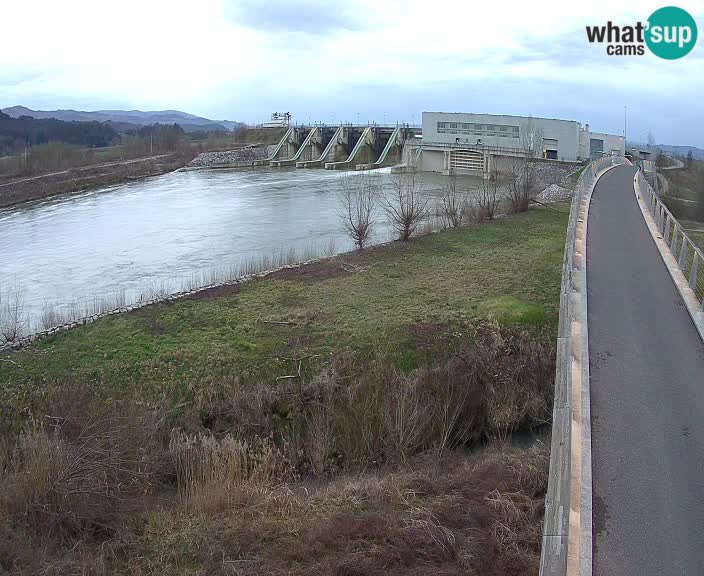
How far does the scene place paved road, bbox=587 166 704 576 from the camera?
19.7ft

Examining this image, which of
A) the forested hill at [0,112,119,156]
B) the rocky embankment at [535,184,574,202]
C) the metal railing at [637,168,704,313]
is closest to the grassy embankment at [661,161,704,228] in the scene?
Result: the rocky embankment at [535,184,574,202]

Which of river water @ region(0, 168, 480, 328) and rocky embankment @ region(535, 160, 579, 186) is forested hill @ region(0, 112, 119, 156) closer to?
river water @ region(0, 168, 480, 328)

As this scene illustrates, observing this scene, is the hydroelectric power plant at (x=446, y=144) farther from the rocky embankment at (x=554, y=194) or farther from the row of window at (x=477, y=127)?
the rocky embankment at (x=554, y=194)

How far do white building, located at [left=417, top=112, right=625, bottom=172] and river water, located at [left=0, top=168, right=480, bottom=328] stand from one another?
6.31 m

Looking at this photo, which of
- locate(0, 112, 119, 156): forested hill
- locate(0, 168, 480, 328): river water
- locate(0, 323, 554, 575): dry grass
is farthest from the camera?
locate(0, 112, 119, 156): forested hill

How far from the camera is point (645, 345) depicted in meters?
10.3

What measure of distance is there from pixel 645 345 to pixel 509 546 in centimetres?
437

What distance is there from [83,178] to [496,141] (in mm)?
40571

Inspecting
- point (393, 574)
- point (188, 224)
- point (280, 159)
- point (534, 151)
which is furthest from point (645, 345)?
point (280, 159)

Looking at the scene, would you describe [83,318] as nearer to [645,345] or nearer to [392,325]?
[392,325]

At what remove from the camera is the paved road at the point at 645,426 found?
600 centimetres

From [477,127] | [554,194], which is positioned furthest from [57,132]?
[554,194]

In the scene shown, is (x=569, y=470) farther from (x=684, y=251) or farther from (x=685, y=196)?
(x=685, y=196)

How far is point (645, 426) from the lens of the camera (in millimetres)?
7969
